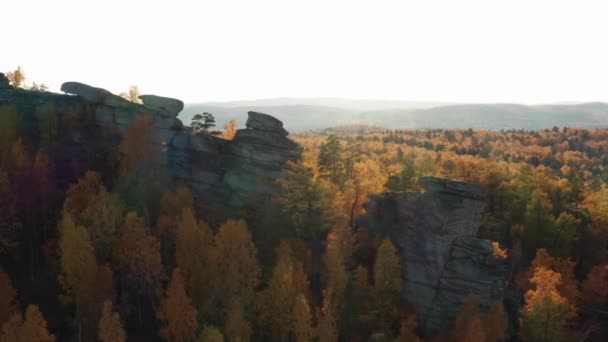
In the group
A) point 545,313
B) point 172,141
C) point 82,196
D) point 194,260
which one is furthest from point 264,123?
point 545,313

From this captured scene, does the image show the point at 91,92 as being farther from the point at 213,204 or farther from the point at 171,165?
the point at 213,204

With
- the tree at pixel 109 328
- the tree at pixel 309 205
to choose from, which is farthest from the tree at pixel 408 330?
the tree at pixel 109 328

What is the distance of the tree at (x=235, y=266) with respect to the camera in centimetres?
4619

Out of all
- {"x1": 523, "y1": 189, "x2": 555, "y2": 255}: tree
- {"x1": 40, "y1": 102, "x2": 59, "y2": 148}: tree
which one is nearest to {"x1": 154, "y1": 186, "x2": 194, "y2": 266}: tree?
{"x1": 40, "y1": 102, "x2": 59, "y2": 148}: tree

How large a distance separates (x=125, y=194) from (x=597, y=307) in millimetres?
59797

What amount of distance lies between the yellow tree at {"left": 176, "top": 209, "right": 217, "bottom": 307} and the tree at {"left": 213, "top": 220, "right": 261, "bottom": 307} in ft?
3.23

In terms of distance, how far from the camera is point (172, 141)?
210 feet

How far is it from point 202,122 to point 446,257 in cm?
3926

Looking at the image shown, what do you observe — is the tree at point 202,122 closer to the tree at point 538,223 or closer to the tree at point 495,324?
the tree at point 495,324

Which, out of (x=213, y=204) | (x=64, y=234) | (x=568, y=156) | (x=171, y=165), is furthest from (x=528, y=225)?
(x=568, y=156)

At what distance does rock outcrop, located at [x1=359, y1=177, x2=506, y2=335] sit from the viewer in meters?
49.2

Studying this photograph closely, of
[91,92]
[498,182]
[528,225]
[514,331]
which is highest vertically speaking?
[91,92]

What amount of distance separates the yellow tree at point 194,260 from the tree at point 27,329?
44.1 ft

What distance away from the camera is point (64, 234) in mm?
43500
